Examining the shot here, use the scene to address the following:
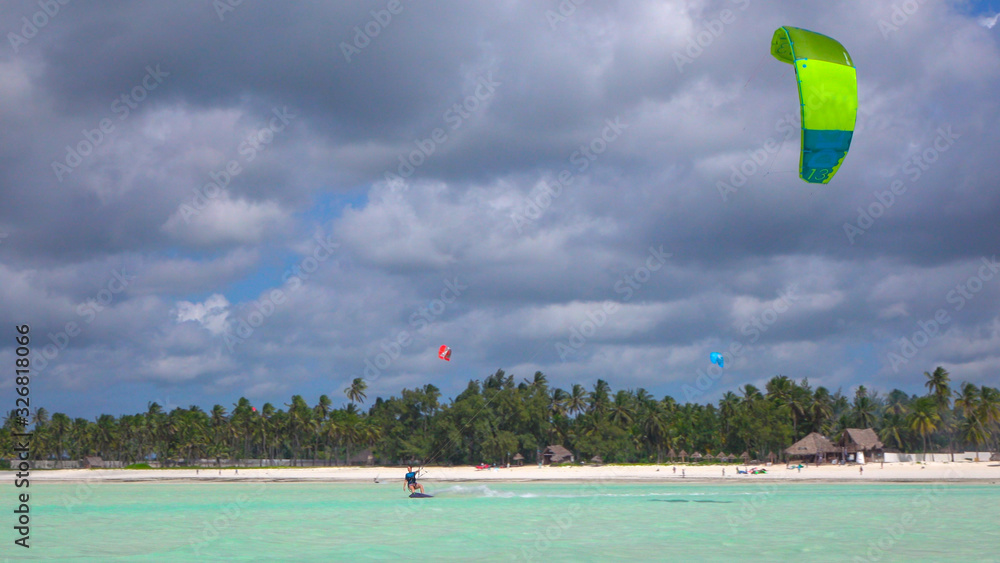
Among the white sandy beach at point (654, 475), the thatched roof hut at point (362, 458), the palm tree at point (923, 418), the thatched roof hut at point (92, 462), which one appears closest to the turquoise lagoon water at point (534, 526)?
the white sandy beach at point (654, 475)

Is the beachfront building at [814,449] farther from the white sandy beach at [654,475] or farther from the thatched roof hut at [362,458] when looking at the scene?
the thatched roof hut at [362,458]

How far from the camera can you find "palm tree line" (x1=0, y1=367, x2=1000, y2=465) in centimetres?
7612

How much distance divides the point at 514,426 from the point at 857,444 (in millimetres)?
30424

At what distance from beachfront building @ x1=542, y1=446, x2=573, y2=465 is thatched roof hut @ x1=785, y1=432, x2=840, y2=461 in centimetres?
2055

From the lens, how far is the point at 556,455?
78.4 metres

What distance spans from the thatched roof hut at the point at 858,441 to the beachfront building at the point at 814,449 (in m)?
0.93

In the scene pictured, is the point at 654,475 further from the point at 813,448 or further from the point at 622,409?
the point at 622,409

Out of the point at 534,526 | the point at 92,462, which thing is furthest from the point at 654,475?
the point at 92,462

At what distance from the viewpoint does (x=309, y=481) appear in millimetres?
59969

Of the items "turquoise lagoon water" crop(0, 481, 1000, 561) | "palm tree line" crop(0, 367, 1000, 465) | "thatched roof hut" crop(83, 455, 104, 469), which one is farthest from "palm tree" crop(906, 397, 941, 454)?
"thatched roof hut" crop(83, 455, 104, 469)

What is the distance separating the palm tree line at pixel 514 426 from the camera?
76.1 m

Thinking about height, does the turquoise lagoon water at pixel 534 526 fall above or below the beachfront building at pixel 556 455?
above

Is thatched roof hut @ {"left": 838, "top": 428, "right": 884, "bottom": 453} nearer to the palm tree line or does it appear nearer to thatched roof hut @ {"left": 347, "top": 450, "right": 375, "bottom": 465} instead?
the palm tree line

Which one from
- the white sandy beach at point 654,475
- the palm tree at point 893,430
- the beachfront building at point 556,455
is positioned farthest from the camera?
the palm tree at point 893,430
